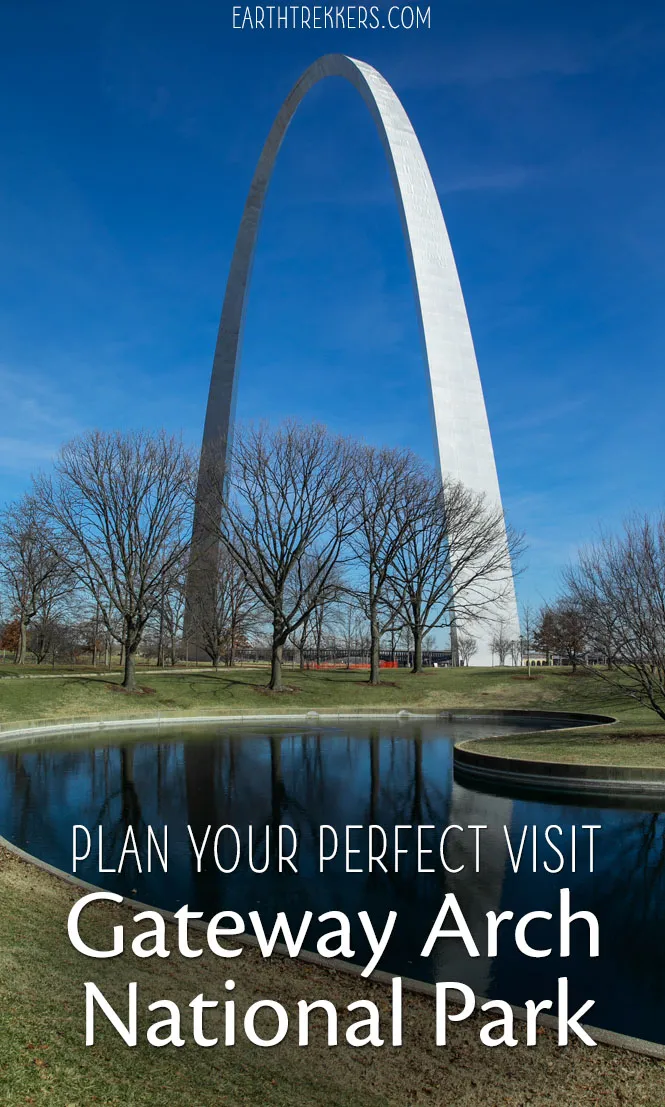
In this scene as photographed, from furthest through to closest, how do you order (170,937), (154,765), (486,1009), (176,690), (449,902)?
(176,690)
(154,765)
(449,902)
(170,937)
(486,1009)

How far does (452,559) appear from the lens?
39.5 metres

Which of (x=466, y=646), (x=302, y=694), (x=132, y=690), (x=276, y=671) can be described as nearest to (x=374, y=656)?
(x=302, y=694)

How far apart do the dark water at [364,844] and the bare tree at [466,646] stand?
21.8m

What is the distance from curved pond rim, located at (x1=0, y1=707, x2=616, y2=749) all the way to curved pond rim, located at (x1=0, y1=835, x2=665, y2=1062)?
14042mm

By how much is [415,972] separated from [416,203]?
3532 centimetres

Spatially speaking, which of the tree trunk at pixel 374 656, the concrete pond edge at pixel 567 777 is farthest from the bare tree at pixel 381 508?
the concrete pond edge at pixel 567 777

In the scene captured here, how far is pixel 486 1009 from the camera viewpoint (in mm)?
5582

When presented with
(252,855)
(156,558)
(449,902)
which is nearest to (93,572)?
(156,558)

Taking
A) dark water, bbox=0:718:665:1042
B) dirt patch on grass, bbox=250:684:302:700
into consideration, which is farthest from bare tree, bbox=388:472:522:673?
dark water, bbox=0:718:665:1042

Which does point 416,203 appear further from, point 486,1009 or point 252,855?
point 486,1009

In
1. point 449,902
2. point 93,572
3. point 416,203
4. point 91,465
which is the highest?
point 416,203

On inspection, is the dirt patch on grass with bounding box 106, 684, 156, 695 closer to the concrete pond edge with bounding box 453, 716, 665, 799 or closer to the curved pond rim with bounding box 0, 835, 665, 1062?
the concrete pond edge with bounding box 453, 716, 665, 799

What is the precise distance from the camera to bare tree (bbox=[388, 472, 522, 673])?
124 feet

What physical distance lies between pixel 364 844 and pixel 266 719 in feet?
55.3
